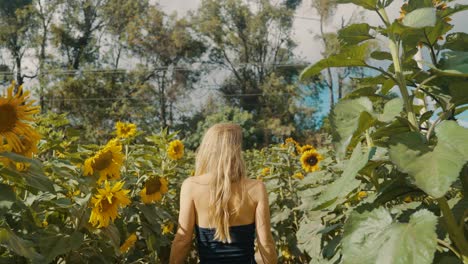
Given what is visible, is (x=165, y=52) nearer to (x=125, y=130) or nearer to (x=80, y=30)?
(x=80, y=30)

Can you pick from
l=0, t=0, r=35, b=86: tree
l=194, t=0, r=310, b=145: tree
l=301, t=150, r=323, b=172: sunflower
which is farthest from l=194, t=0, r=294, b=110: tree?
l=301, t=150, r=323, b=172: sunflower

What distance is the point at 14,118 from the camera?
1279 mm

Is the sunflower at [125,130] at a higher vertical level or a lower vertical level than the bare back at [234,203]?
higher

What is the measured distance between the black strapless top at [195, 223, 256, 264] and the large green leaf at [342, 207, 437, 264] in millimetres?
1235

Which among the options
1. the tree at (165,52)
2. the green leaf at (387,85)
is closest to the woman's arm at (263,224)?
the green leaf at (387,85)

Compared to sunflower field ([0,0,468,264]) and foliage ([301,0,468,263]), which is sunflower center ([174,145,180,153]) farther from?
foliage ([301,0,468,263])

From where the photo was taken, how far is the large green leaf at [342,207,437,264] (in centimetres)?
85

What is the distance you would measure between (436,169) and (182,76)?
25.1m

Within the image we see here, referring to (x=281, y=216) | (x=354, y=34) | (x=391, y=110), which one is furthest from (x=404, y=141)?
(x=281, y=216)

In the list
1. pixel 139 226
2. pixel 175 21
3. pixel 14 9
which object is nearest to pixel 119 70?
pixel 175 21

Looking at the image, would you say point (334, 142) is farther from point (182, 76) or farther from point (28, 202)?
point (182, 76)

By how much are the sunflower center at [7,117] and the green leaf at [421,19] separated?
0.94 m

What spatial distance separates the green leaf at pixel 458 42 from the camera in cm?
118

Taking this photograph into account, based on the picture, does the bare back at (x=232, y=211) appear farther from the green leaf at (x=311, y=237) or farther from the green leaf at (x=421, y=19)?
the green leaf at (x=421, y=19)
